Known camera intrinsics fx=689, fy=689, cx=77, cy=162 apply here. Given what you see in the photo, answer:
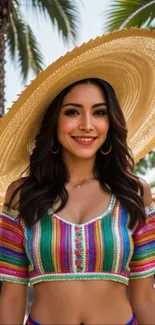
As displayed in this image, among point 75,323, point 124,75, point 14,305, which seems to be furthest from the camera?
point 124,75

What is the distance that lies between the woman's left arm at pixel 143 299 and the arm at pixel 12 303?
51 cm

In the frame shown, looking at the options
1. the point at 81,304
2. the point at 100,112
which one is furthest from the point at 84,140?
the point at 81,304

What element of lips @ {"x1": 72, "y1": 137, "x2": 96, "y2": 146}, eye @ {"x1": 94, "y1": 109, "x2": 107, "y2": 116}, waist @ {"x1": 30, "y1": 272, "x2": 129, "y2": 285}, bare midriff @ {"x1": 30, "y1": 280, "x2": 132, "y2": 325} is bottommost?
bare midriff @ {"x1": 30, "y1": 280, "x2": 132, "y2": 325}

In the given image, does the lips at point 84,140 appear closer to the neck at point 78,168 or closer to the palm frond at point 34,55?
the neck at point 78,168

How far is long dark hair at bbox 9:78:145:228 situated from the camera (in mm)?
3229

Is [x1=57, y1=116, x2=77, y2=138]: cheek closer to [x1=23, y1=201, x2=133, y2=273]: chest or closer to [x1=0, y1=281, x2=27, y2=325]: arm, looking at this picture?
[x1=23, y1=201, x2=133, y2=273]: chest

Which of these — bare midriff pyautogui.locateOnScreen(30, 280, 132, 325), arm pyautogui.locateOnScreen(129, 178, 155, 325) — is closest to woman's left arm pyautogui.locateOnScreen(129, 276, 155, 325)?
arm pyautogui.locateOnScreen(129, 178, 155, 325)

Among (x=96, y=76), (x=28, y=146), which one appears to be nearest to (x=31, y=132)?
(x=28, y=146)

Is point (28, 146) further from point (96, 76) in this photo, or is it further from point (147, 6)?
point (147, 6)

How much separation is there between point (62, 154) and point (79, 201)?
0.91 feet

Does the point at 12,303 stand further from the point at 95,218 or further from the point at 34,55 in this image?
the point at 34,55

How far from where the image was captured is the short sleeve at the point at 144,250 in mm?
3217

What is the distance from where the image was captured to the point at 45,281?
121 inches

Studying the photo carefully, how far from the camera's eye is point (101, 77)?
348 centimetres
